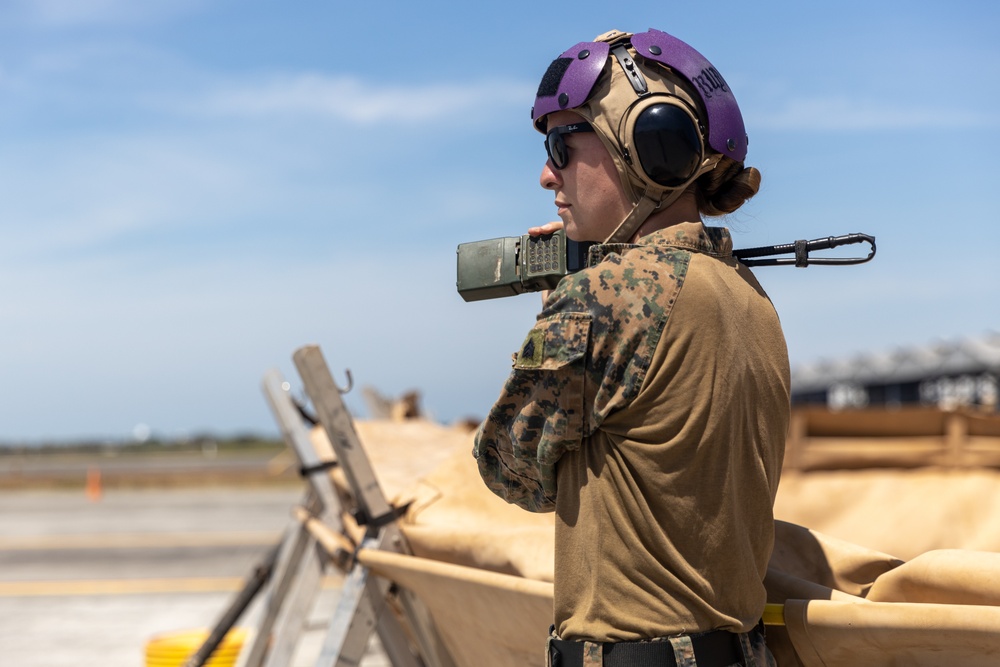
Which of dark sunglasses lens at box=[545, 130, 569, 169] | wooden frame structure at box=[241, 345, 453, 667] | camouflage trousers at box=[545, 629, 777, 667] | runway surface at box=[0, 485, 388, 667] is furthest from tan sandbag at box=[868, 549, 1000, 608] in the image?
runway surface at box=[0, 485, 388, 667]

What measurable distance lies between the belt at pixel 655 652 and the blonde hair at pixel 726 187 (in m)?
0.86

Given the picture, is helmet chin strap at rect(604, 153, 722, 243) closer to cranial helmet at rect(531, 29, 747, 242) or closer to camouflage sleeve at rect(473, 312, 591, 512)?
cranial helmet at rect(531, 29, 747, 242)

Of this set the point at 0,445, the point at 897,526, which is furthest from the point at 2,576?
the point at 0,445

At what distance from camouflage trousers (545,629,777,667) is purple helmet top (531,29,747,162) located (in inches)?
36.2

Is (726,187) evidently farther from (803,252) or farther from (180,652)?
(180,652)

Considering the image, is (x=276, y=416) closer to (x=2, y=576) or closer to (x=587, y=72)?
(x=587, y=72)

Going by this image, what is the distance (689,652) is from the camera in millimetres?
1832

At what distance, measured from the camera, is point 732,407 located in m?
1.89

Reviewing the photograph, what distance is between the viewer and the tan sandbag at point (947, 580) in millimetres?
1865

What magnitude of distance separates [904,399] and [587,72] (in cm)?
3062

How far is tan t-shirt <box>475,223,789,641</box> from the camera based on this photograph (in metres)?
1.86

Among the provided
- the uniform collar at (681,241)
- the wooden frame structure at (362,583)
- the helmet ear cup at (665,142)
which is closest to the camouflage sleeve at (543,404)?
the uniform collar at (681,241)

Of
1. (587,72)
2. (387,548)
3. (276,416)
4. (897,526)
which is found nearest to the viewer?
(587,72)

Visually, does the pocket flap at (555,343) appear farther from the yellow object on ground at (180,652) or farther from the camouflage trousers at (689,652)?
the yellow object on ground at (180,652)
